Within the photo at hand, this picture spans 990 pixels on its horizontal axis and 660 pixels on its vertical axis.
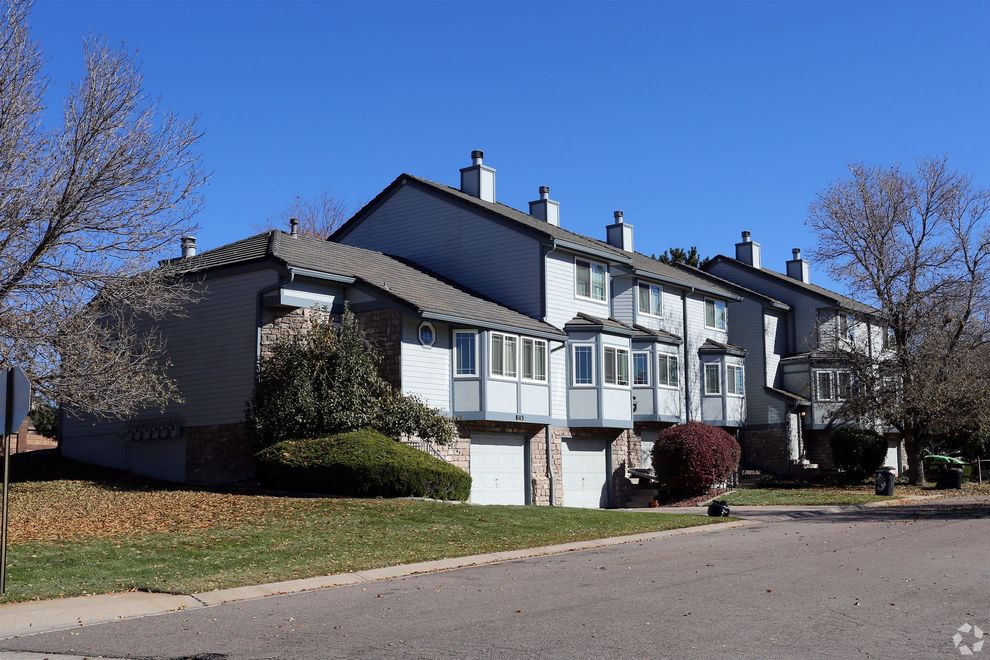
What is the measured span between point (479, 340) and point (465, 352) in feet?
1.74

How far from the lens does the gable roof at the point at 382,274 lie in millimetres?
27516

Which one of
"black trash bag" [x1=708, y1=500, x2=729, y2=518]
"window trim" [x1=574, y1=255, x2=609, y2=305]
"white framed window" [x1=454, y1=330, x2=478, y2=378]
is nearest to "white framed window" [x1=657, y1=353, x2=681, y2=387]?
"window trim" [x1=574, y1=255, x2=609, y2=305]

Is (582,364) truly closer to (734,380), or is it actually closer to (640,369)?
(640,369)

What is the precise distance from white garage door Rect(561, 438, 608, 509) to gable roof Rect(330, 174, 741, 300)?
636cm

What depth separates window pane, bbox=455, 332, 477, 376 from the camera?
2880 centimetres

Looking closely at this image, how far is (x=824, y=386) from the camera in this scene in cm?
4322

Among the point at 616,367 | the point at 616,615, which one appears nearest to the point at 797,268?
the point at 616,367

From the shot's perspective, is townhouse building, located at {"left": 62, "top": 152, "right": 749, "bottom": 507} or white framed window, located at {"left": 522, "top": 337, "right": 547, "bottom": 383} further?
white framed window, located at {"left": 522, "top": 337, "right": 547, "bottom": 383}

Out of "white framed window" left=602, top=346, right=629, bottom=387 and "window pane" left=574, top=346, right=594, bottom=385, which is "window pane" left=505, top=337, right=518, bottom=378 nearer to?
"window pane" left=574, top=346, right=594, bottom=385

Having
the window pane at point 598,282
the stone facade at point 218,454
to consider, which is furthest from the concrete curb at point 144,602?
the window pane at point 598,282

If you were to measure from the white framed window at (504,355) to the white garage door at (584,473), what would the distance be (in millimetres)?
4017

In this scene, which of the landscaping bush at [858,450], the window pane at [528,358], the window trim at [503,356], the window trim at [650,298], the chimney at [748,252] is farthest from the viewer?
the chimney at [748,252]

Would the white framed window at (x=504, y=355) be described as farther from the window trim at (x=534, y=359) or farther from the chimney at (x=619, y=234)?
the chimney at (x=619, y=234)

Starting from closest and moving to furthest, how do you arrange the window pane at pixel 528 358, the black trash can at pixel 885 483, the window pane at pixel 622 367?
1. the window pane at pixel 528 358
2. the black trash can at pixel 885 483
3. the window pane at pixel 622 367
